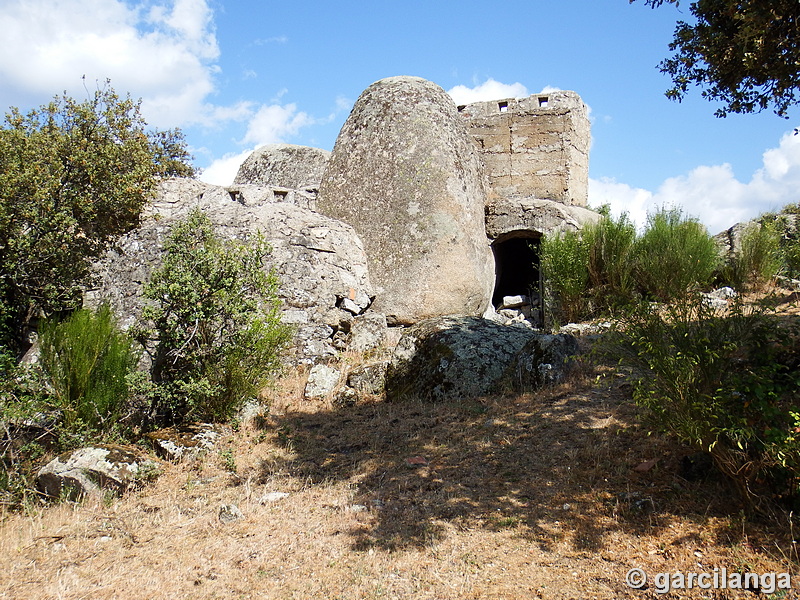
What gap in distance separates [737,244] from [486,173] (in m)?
4.80

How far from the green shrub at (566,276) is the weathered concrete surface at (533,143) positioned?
1639mm

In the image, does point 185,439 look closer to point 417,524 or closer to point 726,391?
point 417,524

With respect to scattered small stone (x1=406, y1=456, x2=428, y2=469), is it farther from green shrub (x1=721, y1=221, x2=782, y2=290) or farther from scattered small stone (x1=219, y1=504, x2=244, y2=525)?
green shrub (x1=721, y1=221, x2=782, y2=290)

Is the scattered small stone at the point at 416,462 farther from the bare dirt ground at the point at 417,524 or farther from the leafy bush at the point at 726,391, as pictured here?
the leafy bush at the point at 726,391

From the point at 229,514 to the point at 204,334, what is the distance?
2.39 meters

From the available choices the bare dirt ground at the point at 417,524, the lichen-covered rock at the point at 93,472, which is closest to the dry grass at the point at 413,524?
the bare dirt ground at the point at 417,524

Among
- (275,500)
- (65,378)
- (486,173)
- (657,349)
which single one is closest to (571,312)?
(486,173)

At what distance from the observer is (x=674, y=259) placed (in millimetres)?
9859

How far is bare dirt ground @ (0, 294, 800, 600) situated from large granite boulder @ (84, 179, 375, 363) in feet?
8.77

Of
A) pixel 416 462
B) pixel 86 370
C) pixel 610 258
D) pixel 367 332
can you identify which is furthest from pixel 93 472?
pixel 610 258

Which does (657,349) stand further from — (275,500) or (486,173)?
(486,173)

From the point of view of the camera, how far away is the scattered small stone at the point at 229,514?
4479 mm

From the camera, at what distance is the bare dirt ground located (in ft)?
11.9

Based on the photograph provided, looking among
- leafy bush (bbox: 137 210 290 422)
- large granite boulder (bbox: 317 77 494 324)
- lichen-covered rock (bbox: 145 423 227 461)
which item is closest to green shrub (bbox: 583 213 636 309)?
large granite boulder (bbox: 317 77 494 324)
